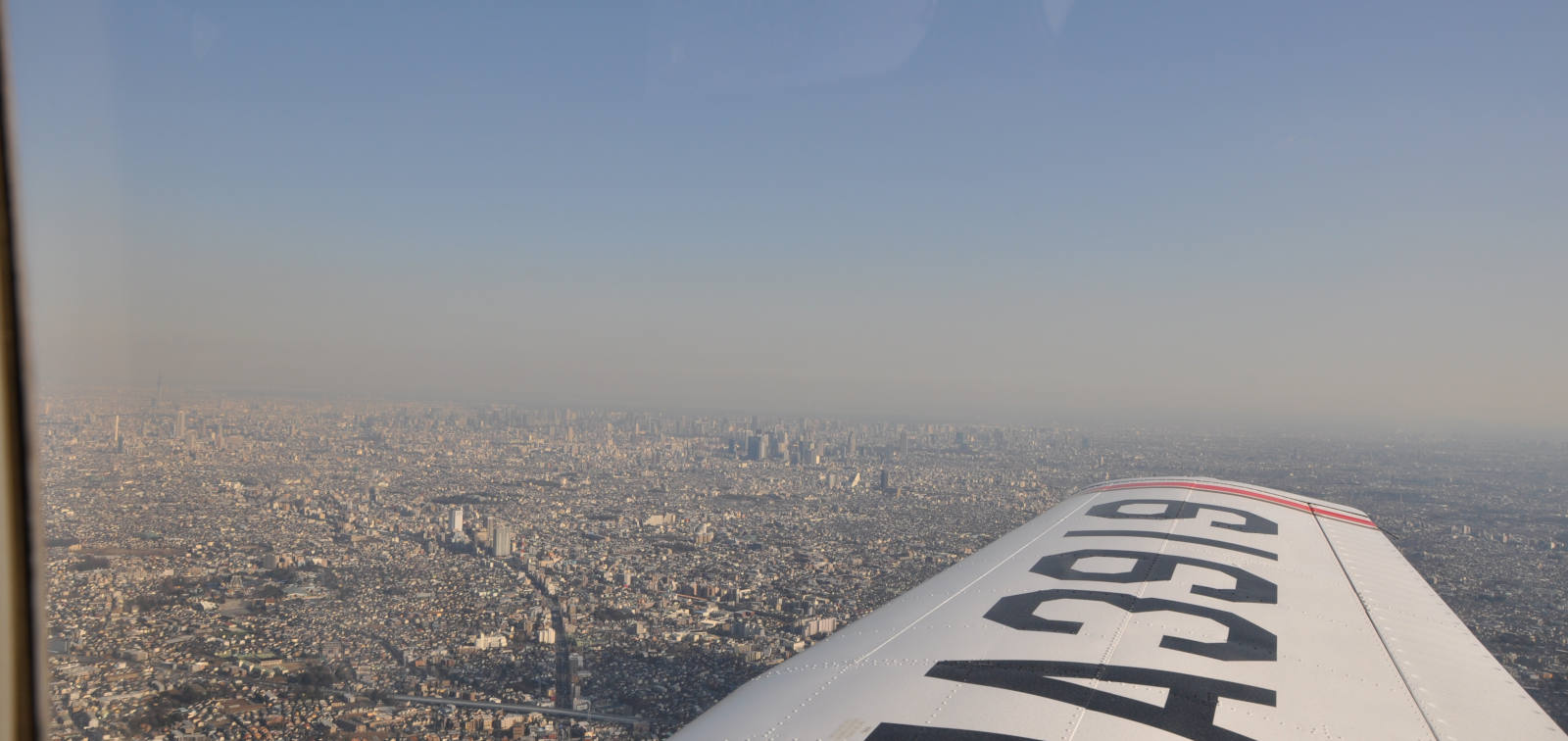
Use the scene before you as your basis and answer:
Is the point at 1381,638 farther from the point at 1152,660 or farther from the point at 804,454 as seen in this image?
the point at 804,454

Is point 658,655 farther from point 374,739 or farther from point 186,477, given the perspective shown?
point 186,477

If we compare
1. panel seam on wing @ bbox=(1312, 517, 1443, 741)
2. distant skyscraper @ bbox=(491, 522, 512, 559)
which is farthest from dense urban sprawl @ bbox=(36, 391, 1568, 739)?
panel seam on wing @ bbox=(1312, 517, 1443, 741)

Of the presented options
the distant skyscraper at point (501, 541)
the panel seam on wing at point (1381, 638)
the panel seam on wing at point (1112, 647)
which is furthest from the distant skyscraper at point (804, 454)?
the panel seam on wing at point (1112, 647)

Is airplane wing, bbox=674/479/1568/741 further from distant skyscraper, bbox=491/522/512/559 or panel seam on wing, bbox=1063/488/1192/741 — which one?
distant skyscraper, bbox=491/522/512/559

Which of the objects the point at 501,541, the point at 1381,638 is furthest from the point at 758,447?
the point at 1381,638

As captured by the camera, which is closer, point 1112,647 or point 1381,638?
point 1112,647

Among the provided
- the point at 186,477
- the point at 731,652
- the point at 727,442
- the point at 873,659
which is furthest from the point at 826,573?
the point at 727,442

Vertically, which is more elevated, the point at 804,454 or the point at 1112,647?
the point at 1112,647

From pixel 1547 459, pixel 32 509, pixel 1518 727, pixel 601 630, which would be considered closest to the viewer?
Answer: pixel 32 509
